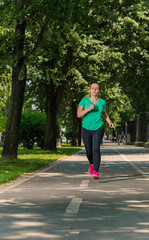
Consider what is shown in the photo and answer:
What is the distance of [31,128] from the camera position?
3675 cm

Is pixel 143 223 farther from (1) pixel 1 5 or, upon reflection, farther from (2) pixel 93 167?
(1) pixel 1 5

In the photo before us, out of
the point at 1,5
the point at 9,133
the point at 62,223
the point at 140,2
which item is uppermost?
the point at 140,2

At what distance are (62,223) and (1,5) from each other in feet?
38.2

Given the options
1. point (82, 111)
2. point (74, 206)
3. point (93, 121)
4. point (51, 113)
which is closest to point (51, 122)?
point (51, 113)

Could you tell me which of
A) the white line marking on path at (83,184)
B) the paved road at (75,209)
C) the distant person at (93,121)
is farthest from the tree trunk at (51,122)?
the distant person at (93,121)

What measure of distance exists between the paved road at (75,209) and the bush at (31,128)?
2508 cm

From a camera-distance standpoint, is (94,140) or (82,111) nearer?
(82,111)

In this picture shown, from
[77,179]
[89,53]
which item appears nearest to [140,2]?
[89,53]

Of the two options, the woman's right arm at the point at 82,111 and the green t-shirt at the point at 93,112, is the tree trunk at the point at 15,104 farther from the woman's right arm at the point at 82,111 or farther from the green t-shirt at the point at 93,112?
the woman's right arm at the point at 82,111

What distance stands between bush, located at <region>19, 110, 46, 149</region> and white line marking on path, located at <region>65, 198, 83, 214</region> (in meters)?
28.5

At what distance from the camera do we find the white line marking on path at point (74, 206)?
277 inches

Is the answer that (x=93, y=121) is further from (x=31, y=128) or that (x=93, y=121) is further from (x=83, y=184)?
(x=31, y=128)

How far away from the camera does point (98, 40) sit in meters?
26.5

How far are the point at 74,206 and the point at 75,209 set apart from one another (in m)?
0.28
